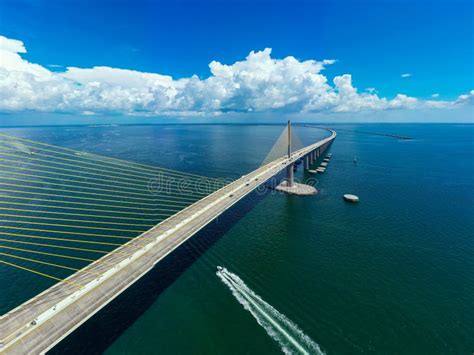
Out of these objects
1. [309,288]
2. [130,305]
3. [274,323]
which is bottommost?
[130,305]

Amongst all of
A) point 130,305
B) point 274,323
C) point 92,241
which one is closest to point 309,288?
point 274,323

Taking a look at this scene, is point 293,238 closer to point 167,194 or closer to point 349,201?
point 349,201

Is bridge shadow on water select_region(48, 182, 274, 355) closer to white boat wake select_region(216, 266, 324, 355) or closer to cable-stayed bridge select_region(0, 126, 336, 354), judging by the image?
cable-stayed bridge select_region(0, 126, 336, 354)

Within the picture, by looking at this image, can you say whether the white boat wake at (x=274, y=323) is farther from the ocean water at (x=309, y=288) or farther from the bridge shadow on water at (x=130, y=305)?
the bridge shadow on water at (x=130, y=305)

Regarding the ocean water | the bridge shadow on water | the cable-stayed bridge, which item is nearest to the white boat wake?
the ocean water

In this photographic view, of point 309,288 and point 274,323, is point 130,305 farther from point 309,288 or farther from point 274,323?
point 309,288
